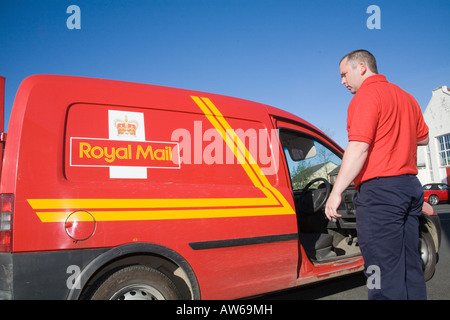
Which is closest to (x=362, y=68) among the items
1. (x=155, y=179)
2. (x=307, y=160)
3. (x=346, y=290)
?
(x=155, y=179)

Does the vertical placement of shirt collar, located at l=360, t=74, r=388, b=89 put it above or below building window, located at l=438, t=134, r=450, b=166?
below

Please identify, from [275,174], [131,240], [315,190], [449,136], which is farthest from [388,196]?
[449,136]

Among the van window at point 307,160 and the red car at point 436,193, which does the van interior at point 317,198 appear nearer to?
the van window at point 307,160

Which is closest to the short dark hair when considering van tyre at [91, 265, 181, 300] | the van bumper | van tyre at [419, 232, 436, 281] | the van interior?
the van interior

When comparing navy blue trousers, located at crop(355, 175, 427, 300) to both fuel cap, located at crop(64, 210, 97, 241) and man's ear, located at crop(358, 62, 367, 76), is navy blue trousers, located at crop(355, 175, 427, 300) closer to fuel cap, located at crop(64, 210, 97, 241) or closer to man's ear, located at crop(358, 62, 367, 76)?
man's ear, located at crop(358, 62, 367, 76)

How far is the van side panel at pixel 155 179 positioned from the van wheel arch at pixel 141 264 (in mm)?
50

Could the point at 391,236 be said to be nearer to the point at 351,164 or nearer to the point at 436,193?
the point at 351,164

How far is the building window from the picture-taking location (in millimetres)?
23344

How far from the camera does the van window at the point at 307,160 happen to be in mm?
3572

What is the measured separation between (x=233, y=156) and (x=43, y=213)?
56.6 inches

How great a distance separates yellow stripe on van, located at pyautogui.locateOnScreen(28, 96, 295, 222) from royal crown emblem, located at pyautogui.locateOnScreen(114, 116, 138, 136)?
0.50m

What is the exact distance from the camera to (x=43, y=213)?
1911 millimetres

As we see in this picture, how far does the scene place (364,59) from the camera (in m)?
2.12

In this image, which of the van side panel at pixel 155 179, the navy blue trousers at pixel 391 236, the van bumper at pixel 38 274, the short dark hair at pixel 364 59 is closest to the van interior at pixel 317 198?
the van side panel at pixel 155 179
